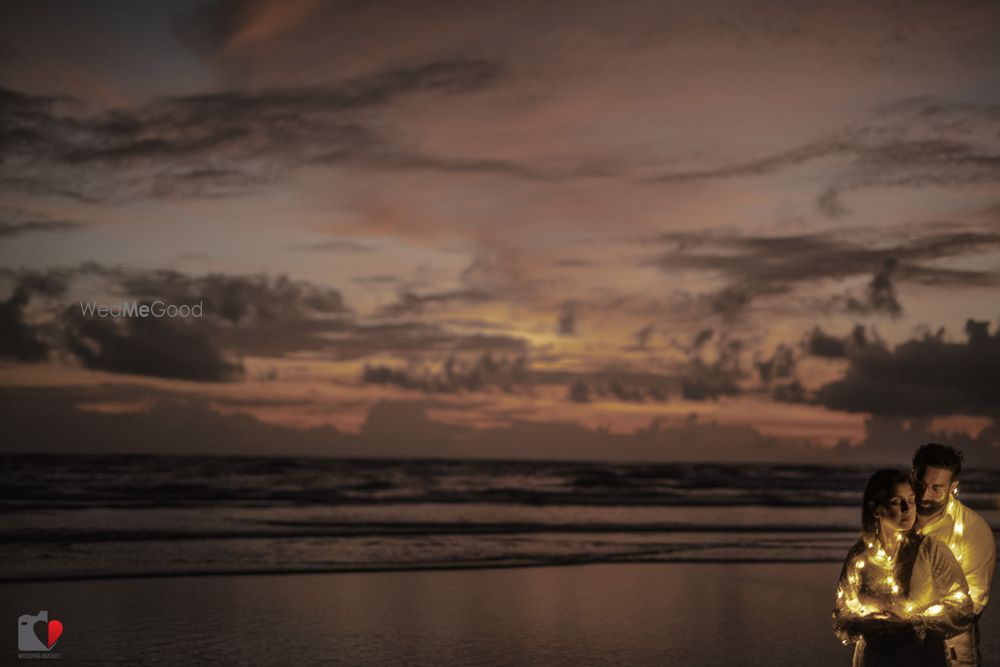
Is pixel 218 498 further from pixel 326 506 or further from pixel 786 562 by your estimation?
pixel 786 562

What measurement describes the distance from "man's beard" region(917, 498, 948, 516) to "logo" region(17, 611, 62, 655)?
8.11 meters

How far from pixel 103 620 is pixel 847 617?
857 centimetres

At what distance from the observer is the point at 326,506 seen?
29906 mm

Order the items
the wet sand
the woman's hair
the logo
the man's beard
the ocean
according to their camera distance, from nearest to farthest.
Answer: the woman's hair, the man's beard, the wet sand, the logo, the ocean

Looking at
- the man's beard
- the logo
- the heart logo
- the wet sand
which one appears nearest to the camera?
the man's beard

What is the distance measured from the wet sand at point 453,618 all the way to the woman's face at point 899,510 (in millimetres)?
4959

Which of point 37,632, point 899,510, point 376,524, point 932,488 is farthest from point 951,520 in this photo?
point 376,524

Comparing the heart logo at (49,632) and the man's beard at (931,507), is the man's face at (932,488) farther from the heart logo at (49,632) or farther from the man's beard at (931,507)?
the heart logo at (49,632)

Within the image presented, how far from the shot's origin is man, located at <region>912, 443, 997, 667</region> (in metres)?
3.87

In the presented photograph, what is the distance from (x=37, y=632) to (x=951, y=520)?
9.01m

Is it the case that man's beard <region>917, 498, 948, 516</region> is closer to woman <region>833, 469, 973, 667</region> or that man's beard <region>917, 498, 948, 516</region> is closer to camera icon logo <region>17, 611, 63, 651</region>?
woman <region>833, 469, 973, 667</region>

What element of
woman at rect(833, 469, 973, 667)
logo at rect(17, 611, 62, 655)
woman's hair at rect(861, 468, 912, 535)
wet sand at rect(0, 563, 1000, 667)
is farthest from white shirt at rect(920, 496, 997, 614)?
logo at rect(17, 611, 62, 655)

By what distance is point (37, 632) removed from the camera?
9.52 meters

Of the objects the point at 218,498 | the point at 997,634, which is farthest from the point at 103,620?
the point at 218,498
